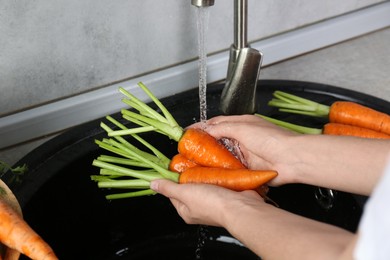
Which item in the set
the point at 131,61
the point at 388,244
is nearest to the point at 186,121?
the point at 131,61

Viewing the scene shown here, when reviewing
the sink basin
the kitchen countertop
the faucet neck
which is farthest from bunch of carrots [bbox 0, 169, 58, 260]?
the kitchen countertop

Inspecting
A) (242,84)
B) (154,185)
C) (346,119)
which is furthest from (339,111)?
(154,185)

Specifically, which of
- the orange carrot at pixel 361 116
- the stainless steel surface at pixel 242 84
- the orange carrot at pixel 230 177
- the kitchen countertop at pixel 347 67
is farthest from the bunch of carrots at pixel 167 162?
the kitchen countertop at pixel 347 67

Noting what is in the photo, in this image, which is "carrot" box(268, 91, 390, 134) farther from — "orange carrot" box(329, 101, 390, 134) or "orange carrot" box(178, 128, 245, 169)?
"orange carrot" box(178, 128, 245, 169)

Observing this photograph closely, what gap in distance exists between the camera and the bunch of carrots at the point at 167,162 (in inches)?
34.5

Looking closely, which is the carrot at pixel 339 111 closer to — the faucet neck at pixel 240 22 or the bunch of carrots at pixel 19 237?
the faucet neck at pixel 240 22

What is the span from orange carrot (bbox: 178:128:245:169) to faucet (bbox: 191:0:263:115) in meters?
0.15

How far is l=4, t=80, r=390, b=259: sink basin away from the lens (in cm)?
94

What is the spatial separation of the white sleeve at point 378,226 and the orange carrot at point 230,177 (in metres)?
0.44

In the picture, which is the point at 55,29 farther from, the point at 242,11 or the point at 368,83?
the point at 368,83

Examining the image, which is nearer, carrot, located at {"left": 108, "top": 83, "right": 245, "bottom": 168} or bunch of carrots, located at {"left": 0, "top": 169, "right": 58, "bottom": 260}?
bunch of carrots, located at {"left": 0, "top": 169, "right": 58, "bottom": 260}

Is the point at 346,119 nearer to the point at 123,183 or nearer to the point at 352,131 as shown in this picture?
the point at 352,131

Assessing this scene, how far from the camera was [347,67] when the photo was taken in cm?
137

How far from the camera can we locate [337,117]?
3.46 feet
